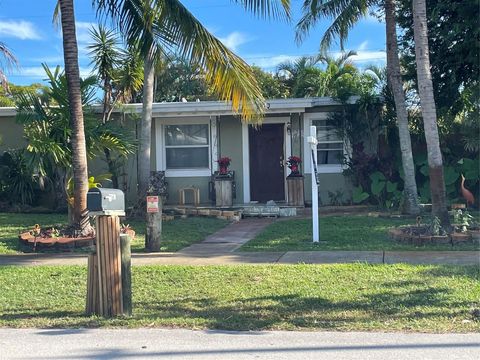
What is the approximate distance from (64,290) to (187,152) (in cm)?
949

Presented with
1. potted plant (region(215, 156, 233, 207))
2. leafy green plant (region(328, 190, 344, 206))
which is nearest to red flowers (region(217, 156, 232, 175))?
potted plant (region(215, 156, 233, 207))

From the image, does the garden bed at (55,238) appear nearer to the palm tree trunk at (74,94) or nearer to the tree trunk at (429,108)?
the palm tree trunk at (74,94)

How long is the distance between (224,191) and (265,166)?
68.5 inches

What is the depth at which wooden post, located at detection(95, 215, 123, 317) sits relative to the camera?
20.2ft

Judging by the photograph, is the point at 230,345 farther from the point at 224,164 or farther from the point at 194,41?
the point at 224,164

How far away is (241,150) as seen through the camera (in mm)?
16328

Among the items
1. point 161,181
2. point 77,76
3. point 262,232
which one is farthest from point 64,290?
point 161,181

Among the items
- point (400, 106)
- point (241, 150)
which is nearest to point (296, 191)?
point (241, 150)

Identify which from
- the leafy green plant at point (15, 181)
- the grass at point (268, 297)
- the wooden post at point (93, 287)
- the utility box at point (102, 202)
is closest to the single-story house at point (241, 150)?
the leafy green plant at point (15, 181)

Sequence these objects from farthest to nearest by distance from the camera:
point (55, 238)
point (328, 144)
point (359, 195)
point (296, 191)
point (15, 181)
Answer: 1. point (328, 144)
2. point (15, 181)
3. point (296, 191)
4. point (359, 195)
5. point (55, 238)

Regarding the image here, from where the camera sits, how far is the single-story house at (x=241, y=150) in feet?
52.6

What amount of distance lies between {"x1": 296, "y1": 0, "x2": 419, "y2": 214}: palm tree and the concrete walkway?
4.37 m

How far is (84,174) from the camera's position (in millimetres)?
10336

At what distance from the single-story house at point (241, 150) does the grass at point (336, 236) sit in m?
3.00
